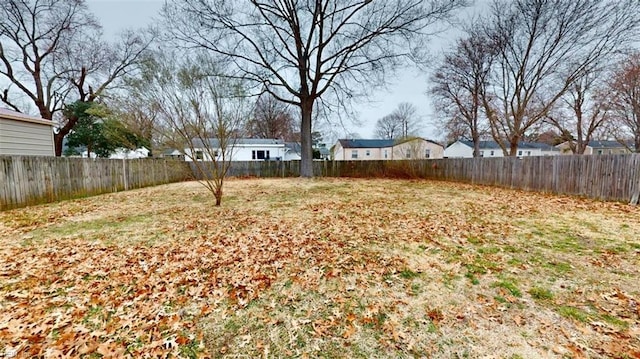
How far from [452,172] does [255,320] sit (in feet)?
46.0

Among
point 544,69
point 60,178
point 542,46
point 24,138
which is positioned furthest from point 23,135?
point 544,69

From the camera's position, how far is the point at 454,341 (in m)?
1.84

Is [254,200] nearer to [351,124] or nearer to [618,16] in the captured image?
[351,124]

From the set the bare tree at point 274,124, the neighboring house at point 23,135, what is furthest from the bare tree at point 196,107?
the bare tree at point 274,124

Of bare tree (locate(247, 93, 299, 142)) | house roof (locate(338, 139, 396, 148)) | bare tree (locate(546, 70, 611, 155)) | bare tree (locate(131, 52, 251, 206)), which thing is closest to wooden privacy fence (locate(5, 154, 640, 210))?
bare tree (locate(131, 52, 251, 206))

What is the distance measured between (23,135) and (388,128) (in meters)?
42.5

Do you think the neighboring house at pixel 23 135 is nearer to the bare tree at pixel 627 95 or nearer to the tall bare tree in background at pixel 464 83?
the tall bare tree in background at pixel 464 83

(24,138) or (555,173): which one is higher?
(24,138)

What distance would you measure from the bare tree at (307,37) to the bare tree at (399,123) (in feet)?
84.2

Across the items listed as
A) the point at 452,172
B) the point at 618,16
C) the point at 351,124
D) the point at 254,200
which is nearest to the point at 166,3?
the point at 254,200

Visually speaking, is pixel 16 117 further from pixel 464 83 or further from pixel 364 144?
pixel 364 144

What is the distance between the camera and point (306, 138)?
47.2ft

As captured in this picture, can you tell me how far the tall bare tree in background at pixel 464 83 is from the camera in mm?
14508

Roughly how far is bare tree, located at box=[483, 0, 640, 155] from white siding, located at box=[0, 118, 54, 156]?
20.1 meters
